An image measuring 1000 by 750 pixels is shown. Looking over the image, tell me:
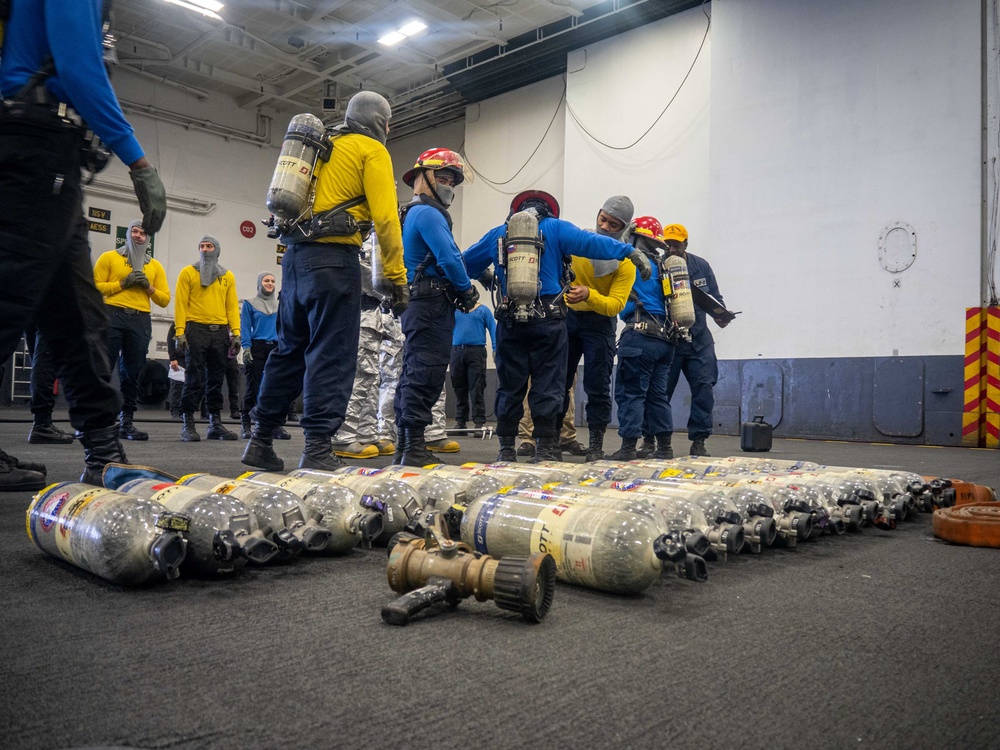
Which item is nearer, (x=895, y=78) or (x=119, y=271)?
(x=119, y=271)

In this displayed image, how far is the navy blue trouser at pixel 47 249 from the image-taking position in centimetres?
217

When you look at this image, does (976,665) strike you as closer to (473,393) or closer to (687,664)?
(687,664)

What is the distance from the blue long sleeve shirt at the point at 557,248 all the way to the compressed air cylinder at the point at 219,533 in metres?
2.54

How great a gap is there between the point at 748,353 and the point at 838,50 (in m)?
4.04

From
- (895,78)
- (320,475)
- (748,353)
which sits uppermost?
(895,78)

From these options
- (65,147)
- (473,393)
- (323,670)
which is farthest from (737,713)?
(473,393)

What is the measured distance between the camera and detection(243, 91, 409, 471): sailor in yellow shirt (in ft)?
11.3

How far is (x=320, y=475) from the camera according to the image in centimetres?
253

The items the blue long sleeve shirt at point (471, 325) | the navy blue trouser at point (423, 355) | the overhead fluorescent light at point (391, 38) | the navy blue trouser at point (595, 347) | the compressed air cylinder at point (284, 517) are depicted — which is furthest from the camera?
the overhead fluorescent light at point (391, 38)

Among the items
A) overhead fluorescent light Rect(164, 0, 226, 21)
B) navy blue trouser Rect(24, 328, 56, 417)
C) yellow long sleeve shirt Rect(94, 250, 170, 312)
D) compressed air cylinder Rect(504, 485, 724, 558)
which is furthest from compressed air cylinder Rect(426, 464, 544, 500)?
overhead fluorescent light Rect(164, 0, 226, 21)

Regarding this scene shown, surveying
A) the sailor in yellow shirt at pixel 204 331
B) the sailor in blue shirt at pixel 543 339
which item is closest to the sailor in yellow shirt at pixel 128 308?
the sailor in yellow shirt at pixel 204 331

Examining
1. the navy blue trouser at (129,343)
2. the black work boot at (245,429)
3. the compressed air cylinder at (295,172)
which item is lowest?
the black work boot at (245,429)

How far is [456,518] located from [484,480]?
1.27 feet

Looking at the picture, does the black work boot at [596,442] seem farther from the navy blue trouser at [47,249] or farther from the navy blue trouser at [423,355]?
the navy blue trouser at [47,249]
